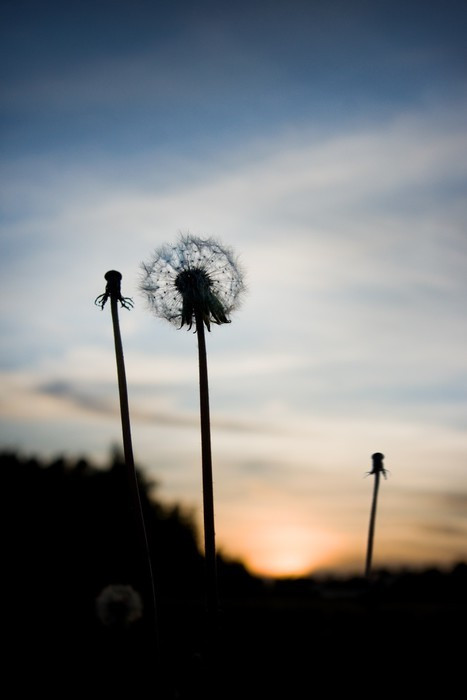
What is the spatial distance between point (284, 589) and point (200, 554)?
17.7 m

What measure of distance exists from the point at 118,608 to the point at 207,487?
180 inches

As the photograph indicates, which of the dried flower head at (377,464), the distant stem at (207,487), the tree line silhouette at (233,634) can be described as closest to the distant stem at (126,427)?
the tree line silhouette at (233,634)

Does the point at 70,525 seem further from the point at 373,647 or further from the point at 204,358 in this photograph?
the point at 373,647

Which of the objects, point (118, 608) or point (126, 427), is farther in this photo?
point (126, 427)

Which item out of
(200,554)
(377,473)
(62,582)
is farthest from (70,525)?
(377,473)

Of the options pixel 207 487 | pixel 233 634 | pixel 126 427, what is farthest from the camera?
Answer: pixel 207 487

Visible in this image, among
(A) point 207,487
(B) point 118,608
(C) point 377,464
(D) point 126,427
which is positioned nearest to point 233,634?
(A) point 207,487

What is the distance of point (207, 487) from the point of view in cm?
1809

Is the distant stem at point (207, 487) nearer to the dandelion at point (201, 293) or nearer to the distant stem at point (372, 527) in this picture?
the dandelion at point (201, 293)

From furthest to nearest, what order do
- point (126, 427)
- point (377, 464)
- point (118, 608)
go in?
point (377, 464) → point (126, 427) → point (118, 608)

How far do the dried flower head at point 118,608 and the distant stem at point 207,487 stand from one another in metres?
2.85

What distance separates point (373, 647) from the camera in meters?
16.2

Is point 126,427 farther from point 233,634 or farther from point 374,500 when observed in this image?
point 374,500

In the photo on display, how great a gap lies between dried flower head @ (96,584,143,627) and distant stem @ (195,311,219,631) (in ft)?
9.34
